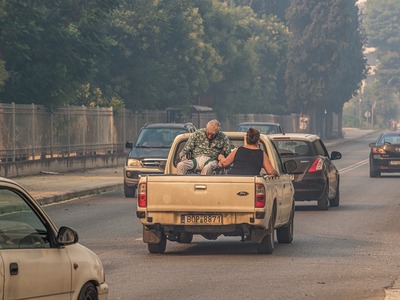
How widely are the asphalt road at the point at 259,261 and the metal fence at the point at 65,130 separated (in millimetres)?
15300

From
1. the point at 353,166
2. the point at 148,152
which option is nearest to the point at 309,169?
the point at 148,152

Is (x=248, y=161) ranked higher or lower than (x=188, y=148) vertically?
lower

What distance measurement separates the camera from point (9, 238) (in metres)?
9.05

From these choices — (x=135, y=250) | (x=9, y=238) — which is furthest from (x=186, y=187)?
(x=9, y=238)

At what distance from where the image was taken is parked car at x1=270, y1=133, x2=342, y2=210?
27.8 m

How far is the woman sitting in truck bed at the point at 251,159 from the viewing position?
753 inches

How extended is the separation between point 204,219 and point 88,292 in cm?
779

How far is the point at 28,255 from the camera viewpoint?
9.14 metres

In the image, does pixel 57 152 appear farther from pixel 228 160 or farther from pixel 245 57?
pixel 245 57

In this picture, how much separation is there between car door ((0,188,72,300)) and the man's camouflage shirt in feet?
33.2

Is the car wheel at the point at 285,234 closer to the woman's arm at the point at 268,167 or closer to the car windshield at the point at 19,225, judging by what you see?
the woman's arm at the point at 268,167

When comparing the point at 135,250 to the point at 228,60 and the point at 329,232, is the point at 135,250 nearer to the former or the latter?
the point at 329,232

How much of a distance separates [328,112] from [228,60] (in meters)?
31.2

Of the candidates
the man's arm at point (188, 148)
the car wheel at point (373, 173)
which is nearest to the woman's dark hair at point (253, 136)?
the man's arm at point (188, 148)
